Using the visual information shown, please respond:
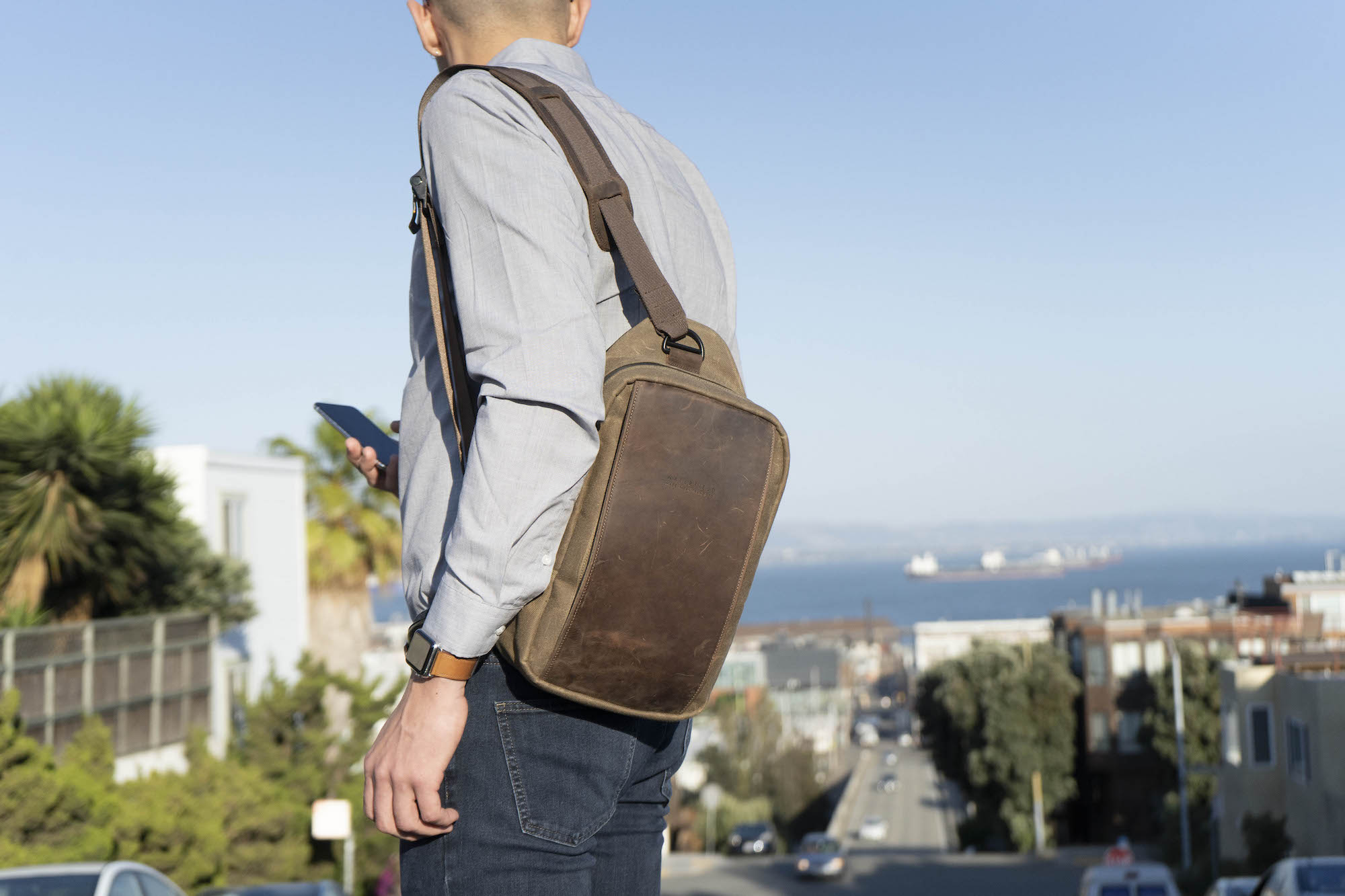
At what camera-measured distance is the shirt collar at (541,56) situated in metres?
1.72

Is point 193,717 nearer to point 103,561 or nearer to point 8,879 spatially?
point 103,561

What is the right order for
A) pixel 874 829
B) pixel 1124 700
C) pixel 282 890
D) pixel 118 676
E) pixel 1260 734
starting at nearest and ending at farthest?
pixel 282 890, pixel 118 676, pixel 1260 734, pixel 1124 700, pixel 874 829

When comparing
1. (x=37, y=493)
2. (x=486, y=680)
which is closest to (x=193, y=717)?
(x=37, y=493)

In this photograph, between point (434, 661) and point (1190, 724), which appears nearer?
point (434, 661)

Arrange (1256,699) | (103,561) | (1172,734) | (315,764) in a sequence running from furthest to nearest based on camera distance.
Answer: (1172,734)
(1256,699)
(315,764)
(103,561)

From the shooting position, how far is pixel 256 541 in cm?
2038

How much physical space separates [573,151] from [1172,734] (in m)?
50.0

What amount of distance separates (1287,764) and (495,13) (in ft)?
94.3

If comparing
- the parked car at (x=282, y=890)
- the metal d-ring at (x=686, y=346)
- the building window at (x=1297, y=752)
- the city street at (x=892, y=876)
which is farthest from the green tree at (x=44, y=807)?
the building window at (x=1297, y=752)

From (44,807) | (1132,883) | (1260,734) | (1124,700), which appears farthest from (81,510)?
(1124,700)

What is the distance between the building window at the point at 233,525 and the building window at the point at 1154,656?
3908 centimetres

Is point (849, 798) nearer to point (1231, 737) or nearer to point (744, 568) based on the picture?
point (1231, 737)

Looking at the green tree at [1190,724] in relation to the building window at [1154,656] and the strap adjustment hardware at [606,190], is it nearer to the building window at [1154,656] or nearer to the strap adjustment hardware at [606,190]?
the building window at [1154,656]

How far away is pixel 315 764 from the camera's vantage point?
15539 mm
